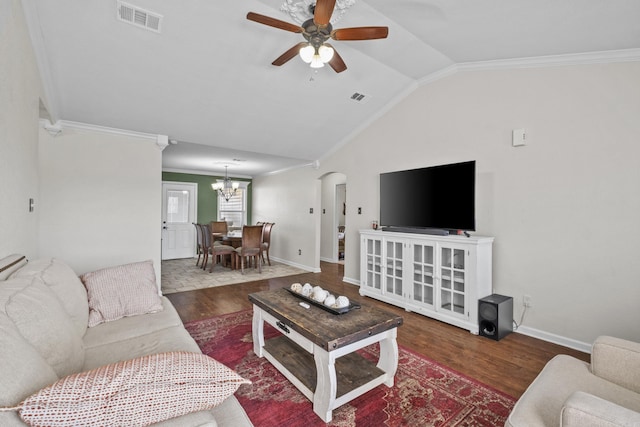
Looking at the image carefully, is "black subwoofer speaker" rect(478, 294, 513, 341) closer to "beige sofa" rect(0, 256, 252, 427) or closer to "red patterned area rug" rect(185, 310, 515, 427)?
"red patterned area rug" rect(185, 310, 515, 427)

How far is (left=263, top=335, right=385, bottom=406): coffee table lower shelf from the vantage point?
199 cm

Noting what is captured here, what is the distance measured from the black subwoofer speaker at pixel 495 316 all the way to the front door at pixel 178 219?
7277 millimetres

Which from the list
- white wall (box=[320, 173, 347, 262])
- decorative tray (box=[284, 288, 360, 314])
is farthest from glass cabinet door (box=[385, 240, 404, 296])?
white wall (box=[320, 173, 347, 262])

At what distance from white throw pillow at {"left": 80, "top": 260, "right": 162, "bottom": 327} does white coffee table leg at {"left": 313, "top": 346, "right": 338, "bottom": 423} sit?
56.8 inches

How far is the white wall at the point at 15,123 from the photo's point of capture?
167 cm

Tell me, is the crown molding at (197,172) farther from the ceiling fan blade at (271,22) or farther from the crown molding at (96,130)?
the ceiling fan blade at (271,22)

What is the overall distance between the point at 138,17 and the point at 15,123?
1375 mm

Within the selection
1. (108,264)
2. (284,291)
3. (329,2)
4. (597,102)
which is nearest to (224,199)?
(108,264)

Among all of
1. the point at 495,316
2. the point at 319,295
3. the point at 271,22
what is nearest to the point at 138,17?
the point at 271,22

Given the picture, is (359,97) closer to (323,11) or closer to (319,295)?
(323,11)

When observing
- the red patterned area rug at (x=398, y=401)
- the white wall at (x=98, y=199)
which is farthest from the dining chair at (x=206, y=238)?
the red patterned area rug at (x=398, y=401)

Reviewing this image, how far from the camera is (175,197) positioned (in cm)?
794

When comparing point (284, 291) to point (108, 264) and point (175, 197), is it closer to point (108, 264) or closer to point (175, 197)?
point (108, 264)

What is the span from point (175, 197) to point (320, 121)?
517 centimetres
